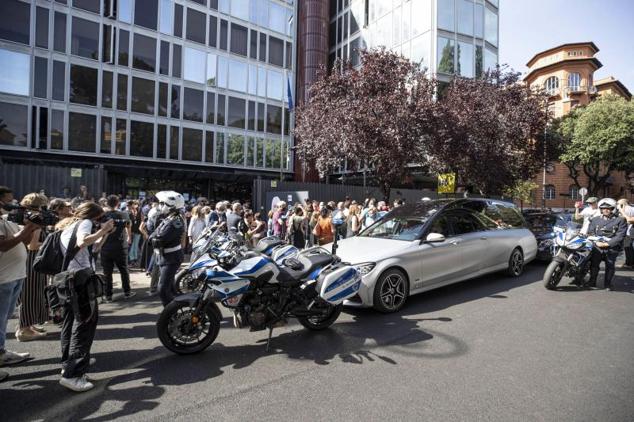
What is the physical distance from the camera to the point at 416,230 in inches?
255

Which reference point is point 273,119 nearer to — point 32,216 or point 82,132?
point 82,132

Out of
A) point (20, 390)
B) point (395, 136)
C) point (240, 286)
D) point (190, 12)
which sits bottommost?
point (20, 390)

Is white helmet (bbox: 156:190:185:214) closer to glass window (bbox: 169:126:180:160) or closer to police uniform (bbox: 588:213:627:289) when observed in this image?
police uniform (bbox: 588:213:627:289)

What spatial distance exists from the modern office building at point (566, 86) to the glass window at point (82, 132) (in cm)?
4516

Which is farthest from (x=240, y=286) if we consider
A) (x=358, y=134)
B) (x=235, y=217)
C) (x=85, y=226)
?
(x=358, y=134)

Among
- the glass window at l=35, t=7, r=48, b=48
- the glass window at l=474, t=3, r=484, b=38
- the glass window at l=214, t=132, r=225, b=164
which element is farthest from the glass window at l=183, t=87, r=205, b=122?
the glass window at l=474, t=3, r=484, b=38

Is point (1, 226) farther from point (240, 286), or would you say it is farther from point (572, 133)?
point (572, 133)

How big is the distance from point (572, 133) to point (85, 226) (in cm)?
3776

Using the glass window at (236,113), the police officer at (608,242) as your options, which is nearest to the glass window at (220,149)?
the glass window at (236,113)

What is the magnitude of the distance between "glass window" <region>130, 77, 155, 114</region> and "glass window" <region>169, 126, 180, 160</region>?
173 centimetres

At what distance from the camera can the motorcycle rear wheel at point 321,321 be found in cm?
492

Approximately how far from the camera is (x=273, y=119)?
101ft

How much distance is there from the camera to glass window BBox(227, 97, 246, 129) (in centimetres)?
2880

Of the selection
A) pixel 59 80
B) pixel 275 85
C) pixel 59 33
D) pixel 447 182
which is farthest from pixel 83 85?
pixel 447 182
